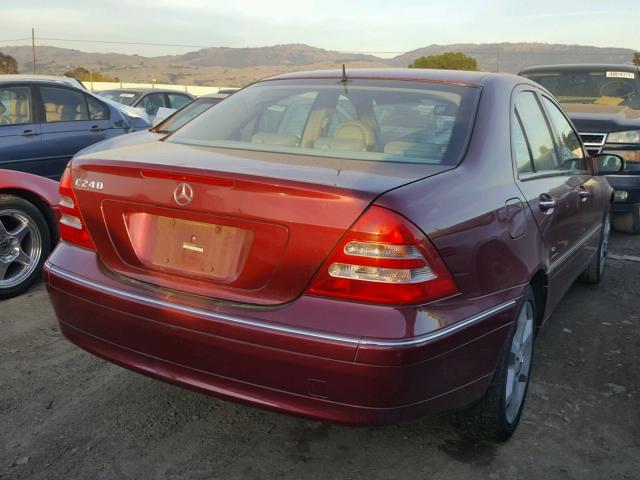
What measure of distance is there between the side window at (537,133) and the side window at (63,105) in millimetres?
5263

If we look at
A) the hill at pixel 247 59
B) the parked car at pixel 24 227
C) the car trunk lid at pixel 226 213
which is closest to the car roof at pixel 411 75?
the car trunk lid at pixel 226 213

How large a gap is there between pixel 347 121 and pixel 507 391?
140 centimetres

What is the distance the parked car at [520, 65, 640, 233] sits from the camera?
6.86 m

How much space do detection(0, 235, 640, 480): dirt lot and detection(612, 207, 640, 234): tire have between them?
3770mm

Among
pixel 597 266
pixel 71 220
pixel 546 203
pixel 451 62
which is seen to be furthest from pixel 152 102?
pixel 451 62

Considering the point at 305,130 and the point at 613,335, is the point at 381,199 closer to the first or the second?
the point at 305,130

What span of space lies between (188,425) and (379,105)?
170cm

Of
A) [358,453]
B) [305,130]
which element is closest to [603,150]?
[305,130]

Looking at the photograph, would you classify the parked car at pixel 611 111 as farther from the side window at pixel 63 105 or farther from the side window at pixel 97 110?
the side window at pixel 63 105

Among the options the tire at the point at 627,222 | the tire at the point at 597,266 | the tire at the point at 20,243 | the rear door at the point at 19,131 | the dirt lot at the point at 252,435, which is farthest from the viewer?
the tire at the point at 627,222

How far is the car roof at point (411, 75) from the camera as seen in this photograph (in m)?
3.15

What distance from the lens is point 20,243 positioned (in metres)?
4.67

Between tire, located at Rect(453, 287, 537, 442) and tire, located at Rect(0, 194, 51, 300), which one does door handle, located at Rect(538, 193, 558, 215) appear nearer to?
tire, located at Rect(453, 287, 537, 442)

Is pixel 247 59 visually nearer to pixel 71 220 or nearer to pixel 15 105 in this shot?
pixel 15 105
